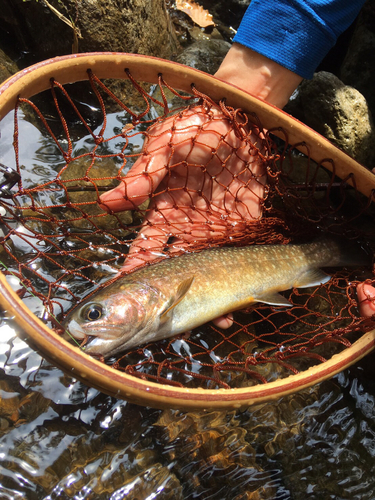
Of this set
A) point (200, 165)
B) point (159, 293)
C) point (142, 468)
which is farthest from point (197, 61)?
point (142, 468)

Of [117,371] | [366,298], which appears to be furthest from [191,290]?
[366,298]

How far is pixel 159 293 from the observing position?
2.53m

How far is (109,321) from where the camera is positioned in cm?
222

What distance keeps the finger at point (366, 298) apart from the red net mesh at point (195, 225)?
0.07 metres

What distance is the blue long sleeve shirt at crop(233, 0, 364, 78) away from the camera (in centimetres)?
287

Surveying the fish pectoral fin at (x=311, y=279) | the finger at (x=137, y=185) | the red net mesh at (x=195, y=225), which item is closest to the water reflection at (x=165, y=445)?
the red net mesh at (x=195, y=225)

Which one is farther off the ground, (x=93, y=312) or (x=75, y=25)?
(x=75, y=25)

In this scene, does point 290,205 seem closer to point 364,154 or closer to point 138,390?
point 364,154

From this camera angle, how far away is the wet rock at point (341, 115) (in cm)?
386

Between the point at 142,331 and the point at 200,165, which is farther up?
the point at 200,165

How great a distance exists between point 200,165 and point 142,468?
2.27 m

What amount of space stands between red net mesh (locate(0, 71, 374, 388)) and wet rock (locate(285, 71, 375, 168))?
0.82 m

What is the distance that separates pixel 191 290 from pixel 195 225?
75 cm

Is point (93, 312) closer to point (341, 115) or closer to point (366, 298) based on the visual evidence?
point (366, 298)
